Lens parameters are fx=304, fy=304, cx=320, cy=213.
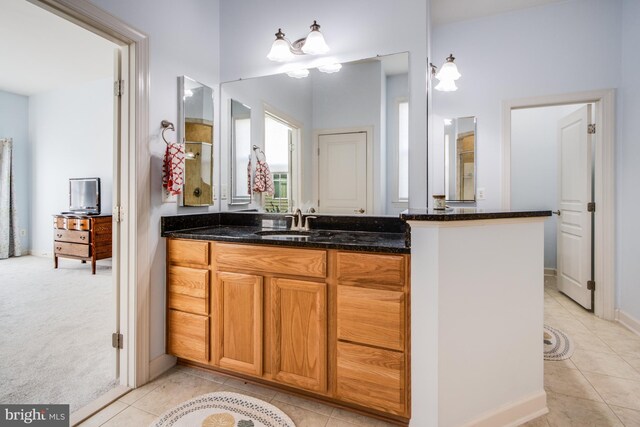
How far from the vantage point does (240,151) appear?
8.22 feet

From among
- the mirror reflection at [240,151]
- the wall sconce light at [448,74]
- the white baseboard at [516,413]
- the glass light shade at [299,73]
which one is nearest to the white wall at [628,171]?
the wall sconce light at [448,74]

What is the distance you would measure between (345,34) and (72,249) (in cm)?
486

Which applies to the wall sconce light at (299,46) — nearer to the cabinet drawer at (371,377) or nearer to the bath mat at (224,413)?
the cabinet drawer at (371,377)

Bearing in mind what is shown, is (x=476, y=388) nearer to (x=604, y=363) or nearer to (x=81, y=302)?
(x=604, y=363)

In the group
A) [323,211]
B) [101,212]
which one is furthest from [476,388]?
[101,212]

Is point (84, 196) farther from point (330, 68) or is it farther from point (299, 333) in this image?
point (299, 333)

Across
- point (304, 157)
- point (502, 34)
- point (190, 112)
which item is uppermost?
point (502, 34)

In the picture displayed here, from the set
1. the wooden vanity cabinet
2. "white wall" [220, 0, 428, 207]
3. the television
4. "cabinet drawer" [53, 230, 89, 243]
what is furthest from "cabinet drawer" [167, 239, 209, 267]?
the television

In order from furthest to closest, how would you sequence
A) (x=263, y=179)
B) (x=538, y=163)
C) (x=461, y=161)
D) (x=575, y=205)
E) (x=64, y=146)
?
(x=64, y=146), (x=538, y=163), (x=575, y=205), (x=461, y=161), (x=263, y=179)

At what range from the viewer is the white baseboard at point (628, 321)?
8.29ft

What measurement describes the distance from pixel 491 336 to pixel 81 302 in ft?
12.6

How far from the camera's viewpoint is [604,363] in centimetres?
208

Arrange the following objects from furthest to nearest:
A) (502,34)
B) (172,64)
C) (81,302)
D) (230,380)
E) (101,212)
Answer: (101,212)
(81,302)
(502,34)
(172,64)
(230,380)

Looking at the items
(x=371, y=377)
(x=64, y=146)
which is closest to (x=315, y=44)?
(x=371, y=377)
